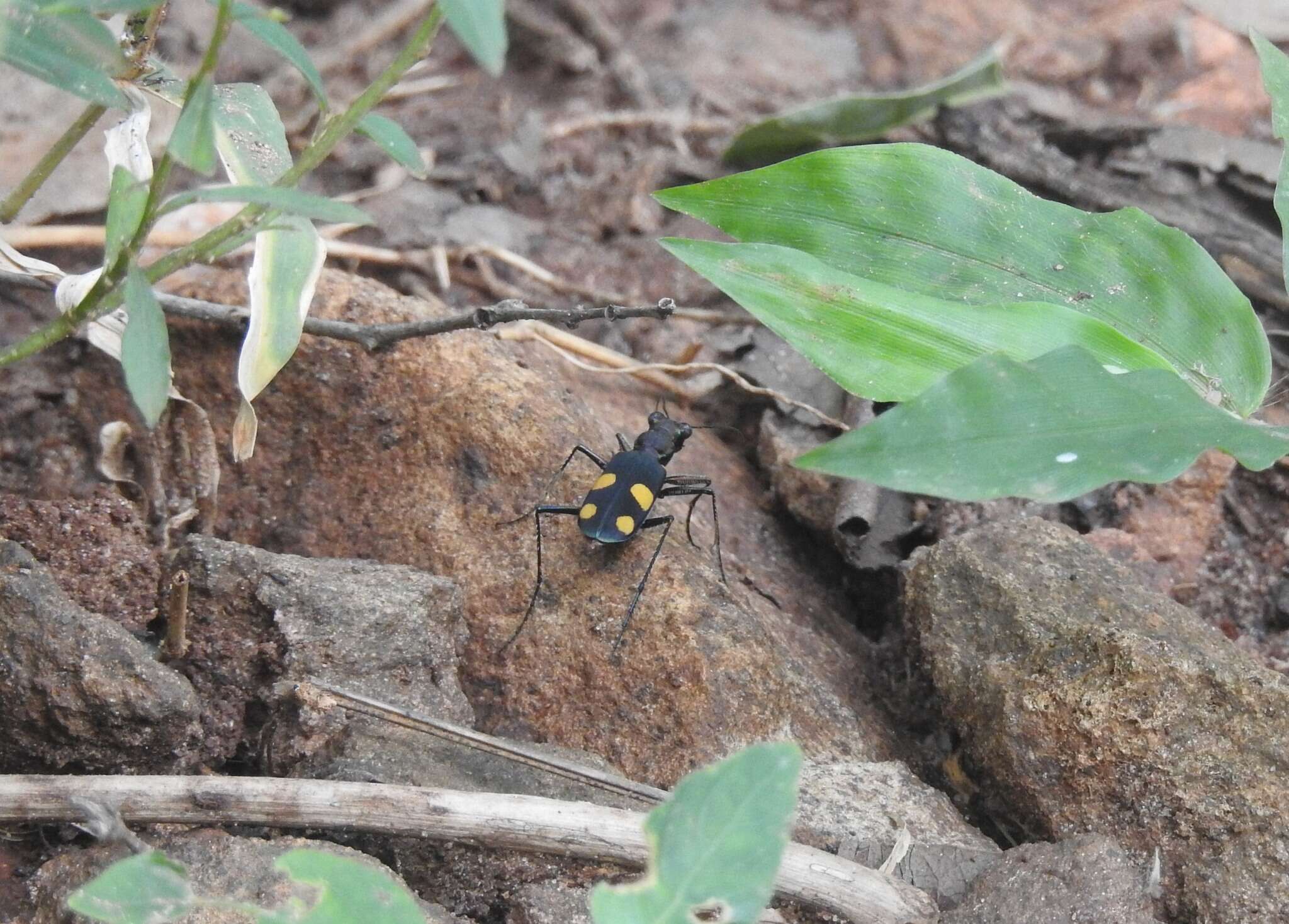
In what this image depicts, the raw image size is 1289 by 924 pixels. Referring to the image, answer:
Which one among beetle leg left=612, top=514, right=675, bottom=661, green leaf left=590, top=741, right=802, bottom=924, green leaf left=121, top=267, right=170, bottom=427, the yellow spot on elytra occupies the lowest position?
beetle leg left=612, top=514, right=675, bottom=661

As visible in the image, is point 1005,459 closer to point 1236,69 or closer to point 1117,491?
point 1117,491

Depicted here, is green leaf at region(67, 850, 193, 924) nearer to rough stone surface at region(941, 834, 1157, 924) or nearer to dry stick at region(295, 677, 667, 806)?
dry stick at region(295, 677, 667, 806)

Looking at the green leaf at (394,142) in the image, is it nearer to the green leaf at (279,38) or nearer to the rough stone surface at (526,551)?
the green leaf at (279,38)

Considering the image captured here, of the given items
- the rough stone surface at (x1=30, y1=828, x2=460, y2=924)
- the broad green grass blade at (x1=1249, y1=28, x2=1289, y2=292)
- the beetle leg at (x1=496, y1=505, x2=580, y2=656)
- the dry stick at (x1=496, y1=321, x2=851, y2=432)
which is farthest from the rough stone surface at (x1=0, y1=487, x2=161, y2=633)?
the broad green grass blade at (x1=1249, y1=28, x2=1289, y2=292)

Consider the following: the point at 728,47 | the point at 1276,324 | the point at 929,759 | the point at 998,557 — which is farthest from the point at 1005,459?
the point at 728,47

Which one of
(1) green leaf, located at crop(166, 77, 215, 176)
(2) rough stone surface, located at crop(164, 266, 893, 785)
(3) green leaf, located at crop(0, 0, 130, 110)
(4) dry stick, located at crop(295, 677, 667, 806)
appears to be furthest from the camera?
(2) rough stone surface, located at crop(164, 266, 893, 785)

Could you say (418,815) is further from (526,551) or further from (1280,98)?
(1280,98)
